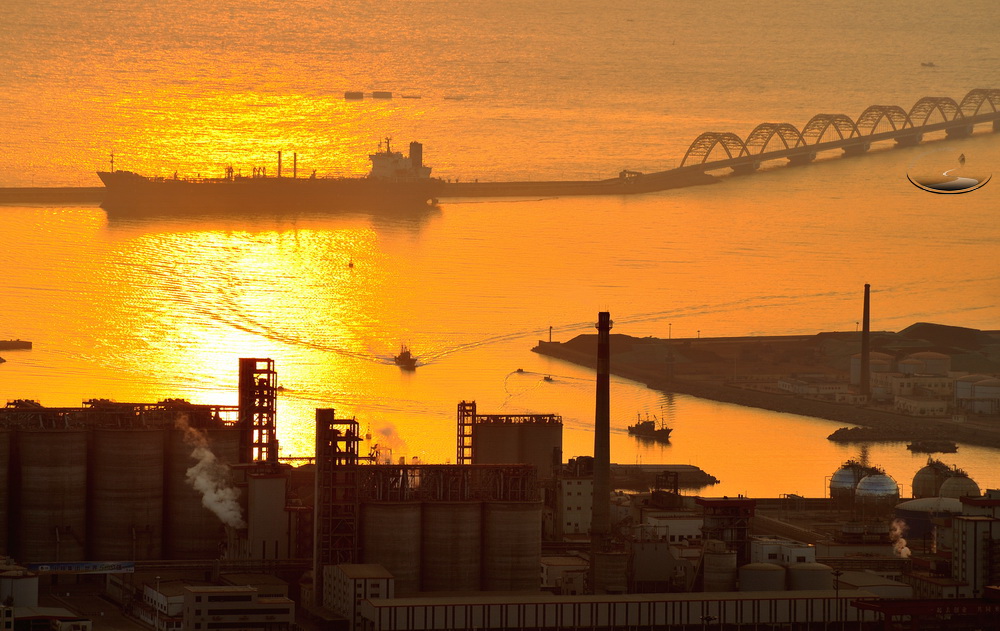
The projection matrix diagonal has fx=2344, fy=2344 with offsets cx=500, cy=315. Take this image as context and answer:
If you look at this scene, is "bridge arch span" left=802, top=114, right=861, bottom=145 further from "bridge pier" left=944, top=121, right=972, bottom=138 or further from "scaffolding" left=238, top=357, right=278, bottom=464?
"scaffolding" left=238, top=357, right=278, bottom=464

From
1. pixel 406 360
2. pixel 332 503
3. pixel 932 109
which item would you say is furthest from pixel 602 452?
pixel 932 109

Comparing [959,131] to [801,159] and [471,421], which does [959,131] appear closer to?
[801,159]

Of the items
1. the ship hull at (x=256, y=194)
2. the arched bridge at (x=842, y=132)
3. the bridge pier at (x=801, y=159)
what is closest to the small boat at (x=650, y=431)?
the ship hull at (x=256, y=194)

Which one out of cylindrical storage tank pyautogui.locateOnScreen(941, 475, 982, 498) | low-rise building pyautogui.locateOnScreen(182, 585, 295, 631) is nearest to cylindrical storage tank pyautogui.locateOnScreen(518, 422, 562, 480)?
cylindrical storage tank pyautogui.locateOnScreen(941, 475, 982, 498)

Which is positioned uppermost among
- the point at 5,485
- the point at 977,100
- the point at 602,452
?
the point at 977,100

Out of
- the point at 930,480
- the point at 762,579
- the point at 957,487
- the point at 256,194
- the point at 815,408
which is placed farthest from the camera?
the point at 256,194

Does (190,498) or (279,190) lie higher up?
(279,190)
